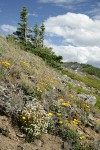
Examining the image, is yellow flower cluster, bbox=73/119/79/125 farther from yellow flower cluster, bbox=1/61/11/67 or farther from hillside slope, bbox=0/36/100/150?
yellow flower cluster, bbox=1/61/11/67

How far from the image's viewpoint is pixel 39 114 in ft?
36.8

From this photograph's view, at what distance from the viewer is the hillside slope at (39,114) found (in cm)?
1070

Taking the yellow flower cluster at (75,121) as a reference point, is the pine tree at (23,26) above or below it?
above

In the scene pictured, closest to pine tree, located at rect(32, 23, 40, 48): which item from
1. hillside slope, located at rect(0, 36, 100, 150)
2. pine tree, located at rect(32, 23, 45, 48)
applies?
pine tree, located at rect(32, 23, 45, 48)

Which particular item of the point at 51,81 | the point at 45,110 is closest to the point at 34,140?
the point at 45,110

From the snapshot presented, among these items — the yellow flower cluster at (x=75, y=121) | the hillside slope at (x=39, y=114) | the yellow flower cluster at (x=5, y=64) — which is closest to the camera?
the hillside slope at (x=39, y=114)

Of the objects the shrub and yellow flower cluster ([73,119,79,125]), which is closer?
the shrub

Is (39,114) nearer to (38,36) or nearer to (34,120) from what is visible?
(34,120)

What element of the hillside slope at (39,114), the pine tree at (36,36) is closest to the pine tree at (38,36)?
the pine tree at (36,36)

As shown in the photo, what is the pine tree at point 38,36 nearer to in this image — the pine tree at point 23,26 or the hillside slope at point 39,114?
the pine tree at point 23,26

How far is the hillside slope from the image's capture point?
10703mm

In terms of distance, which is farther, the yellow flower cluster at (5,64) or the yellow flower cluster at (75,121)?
the yellow flower cluster at (5,64)

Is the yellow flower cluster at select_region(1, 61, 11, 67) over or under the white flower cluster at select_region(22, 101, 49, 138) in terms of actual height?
over

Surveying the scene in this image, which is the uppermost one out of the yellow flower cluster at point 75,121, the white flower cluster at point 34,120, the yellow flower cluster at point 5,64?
the yellow flower cluster at point 5,64
